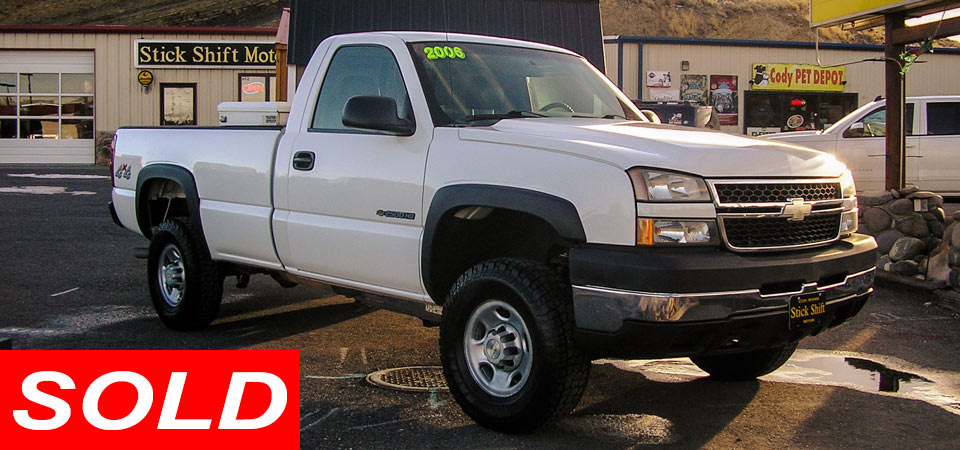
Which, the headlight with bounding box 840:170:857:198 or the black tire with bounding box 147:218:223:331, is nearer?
the headlight with bounding box 840:170:857:198

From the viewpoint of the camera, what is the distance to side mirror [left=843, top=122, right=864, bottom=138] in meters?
14.2

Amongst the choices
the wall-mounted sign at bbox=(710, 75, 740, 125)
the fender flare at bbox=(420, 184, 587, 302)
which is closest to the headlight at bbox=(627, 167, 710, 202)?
the fender flare at bbox=(420, 184, 587, 302)

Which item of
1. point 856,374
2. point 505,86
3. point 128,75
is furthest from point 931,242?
point 128,75

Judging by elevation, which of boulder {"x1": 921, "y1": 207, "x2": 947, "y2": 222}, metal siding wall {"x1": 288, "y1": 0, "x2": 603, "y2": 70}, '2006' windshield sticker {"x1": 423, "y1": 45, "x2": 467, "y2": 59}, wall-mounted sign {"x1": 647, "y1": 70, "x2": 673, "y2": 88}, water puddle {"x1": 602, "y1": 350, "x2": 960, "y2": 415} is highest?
wall-mounted sign {"x1": 647, "y1": 70, "x2": 673, "y2": 88}

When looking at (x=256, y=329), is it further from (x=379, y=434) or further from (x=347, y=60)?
(x=379, y=434)

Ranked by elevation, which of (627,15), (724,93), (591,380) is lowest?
(591,380)

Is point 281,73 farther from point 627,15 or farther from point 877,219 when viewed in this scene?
point 627,15

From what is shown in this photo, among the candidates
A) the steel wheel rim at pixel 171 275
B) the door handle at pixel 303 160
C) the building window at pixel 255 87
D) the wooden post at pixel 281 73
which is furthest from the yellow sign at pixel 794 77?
the door handle at pixel 303 160

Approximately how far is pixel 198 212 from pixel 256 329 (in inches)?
37.6

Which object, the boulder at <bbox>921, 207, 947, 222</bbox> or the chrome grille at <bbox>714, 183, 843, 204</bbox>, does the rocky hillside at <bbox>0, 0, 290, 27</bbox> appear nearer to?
the boulder at <bbox>921, 207, 947, 222</bbox>

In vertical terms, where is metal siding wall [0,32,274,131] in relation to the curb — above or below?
above

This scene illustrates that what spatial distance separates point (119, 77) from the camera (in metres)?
31.0

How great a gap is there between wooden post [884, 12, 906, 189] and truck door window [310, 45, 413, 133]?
22.5 feet

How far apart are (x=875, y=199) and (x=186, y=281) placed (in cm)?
649
